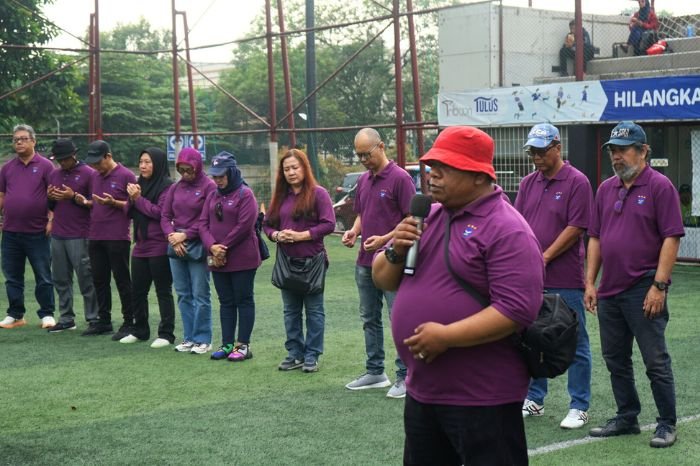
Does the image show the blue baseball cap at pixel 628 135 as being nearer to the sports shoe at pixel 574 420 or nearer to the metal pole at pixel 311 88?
the sports shoe at pixel 574 420

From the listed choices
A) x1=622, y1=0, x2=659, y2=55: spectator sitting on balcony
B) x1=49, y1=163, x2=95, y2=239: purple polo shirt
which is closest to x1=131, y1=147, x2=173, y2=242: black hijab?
x1=49, y1=163, x2=95, y2=239: purple polo shirt

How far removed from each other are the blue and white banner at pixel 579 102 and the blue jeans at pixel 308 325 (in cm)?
775

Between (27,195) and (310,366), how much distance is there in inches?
168

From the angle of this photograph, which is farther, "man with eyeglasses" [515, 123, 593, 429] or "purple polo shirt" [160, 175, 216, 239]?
"purple polo shirt" [160, 175, 216, 239]

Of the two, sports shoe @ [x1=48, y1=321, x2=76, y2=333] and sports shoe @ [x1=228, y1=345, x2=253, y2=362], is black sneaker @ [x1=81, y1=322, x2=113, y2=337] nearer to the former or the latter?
sports shoe @ [x1=48, y1=321, x2=76, y2=333]

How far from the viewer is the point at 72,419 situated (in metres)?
7.18

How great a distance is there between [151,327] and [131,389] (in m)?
3.06

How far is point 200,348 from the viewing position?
955 cm

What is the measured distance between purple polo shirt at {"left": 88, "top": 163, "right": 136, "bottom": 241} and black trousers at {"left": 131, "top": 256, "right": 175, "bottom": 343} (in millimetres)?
473

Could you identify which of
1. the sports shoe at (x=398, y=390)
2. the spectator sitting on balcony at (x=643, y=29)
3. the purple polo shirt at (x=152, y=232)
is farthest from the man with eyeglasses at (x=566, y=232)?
the spectator sitting on balcony at (x=643, y=29)

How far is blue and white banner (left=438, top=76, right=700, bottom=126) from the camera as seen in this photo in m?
A: 14.7

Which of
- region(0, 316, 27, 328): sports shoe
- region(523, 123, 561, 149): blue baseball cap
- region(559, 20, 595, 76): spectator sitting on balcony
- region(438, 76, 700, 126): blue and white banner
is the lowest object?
region(0, 316, 27, 328): sports shoe

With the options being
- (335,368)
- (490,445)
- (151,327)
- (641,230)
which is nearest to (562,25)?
(151,327)

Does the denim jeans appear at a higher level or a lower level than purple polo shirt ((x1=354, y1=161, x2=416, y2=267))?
lower
